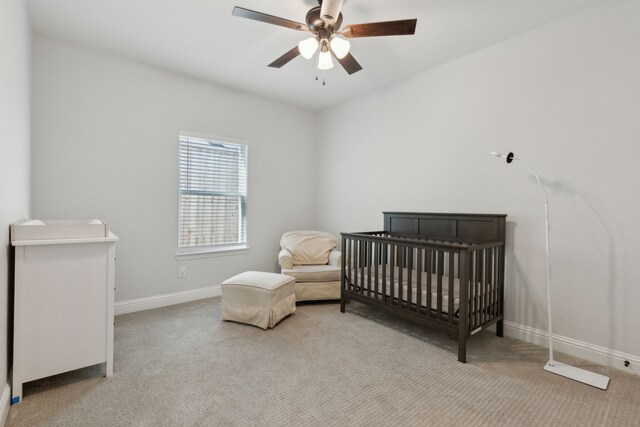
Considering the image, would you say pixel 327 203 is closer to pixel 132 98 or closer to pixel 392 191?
pixel 392 191

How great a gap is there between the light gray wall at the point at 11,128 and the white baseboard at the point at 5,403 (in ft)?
0.14

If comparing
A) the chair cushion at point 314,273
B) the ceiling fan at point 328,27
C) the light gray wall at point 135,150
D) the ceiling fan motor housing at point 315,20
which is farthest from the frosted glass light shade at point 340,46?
the chair cushion at point 314,273

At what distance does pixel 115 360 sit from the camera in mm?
2021

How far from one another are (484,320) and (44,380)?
2.98 meters

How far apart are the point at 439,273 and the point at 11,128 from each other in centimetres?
277

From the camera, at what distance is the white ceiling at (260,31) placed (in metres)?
2.10

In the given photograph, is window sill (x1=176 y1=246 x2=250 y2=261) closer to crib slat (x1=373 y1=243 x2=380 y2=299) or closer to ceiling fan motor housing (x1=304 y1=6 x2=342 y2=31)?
crib slat (x1=373 y1=243 x2=380 y2=299)

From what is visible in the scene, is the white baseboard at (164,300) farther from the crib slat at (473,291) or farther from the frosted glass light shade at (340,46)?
the frosted glass light shade at (340,46)

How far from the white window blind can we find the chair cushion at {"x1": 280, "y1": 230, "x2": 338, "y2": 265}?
24.1 inches

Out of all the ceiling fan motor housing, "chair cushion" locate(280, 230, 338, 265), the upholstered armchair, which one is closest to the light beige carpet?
the upholstered armchair

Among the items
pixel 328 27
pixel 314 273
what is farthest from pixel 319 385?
pixel 328 27

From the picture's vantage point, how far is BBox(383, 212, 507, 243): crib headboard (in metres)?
2.51

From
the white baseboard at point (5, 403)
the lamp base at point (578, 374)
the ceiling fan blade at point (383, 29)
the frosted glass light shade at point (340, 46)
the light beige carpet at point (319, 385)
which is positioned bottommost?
the light beige carpet at point (319, 385)

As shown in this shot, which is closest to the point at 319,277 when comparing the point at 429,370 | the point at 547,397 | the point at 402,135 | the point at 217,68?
the point at 429,370
